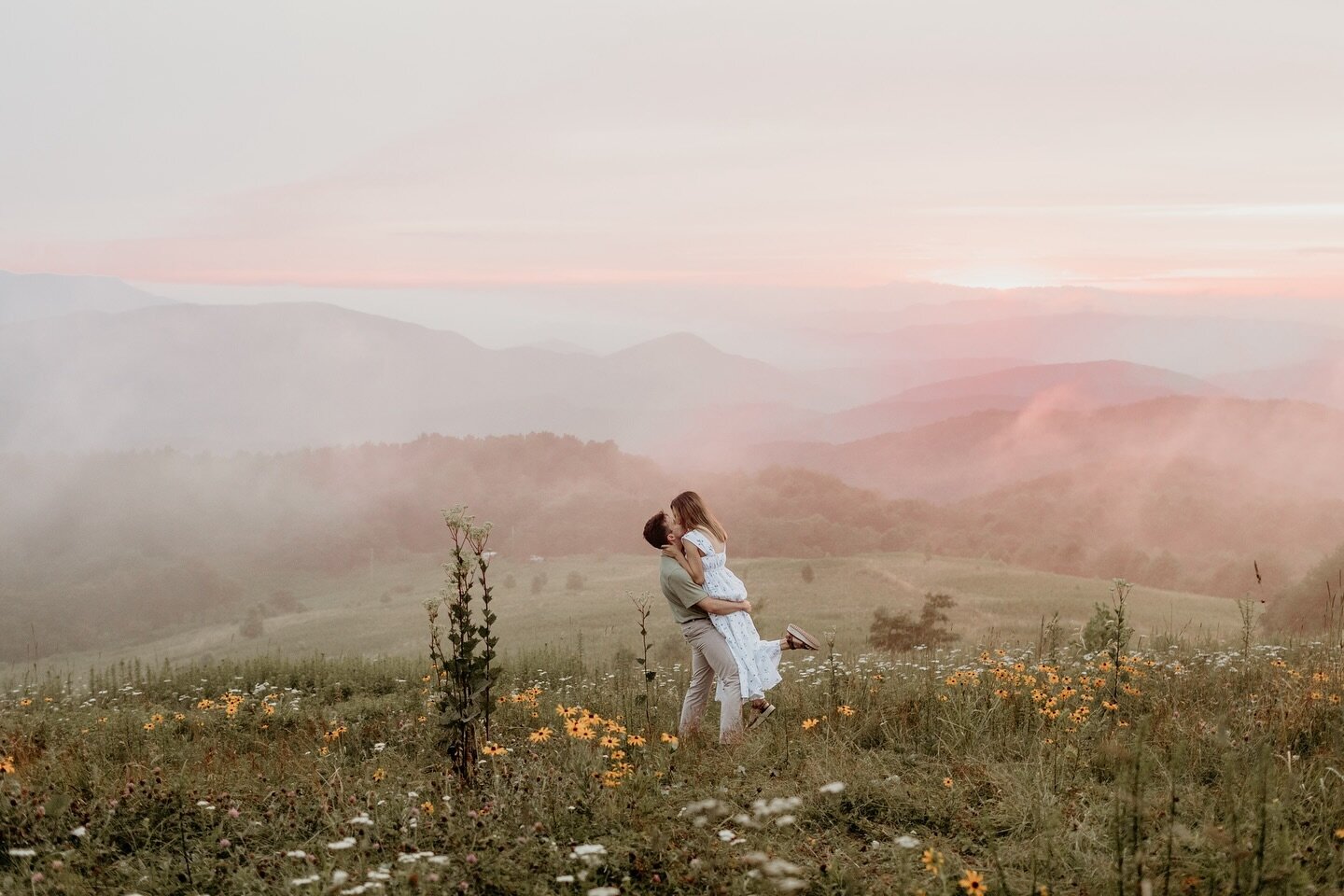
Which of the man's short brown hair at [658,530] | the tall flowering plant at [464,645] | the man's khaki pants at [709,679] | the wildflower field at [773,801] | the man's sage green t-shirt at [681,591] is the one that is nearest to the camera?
the wildflower field at [773,801]

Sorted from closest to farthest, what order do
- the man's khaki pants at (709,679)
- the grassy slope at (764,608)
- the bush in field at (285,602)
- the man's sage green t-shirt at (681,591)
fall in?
the man's khaki pants at (709,679) → the man's sage green t-shirt at (681,591) → the grassy slope at (764,608) → the bush in field at (285,602)

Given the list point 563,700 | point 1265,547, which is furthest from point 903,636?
point 1265,547

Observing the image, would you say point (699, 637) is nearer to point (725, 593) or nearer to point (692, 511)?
point (725, 593)

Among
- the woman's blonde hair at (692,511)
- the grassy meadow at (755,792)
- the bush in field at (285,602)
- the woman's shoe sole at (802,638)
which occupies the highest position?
the woman's blonde hair at (692,511)

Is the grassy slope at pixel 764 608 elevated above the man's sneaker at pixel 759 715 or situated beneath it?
situated beneath

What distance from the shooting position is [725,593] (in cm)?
794

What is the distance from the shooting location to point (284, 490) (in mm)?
153125

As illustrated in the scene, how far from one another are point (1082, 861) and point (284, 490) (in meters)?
162

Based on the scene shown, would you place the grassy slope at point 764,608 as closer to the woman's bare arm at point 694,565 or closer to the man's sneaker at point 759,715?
the man's sneaker at point 759,715

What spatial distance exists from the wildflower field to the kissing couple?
0.46 m

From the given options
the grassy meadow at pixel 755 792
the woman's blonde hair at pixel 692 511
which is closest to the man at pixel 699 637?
the woman's blonde hair at pixel 692 511

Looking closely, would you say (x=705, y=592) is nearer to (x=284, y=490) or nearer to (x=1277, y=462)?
(x=1277, y=462)

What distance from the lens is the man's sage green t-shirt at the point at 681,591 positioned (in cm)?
775

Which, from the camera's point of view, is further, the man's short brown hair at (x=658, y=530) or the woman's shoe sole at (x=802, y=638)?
the man's short brown hair at (x=658, y=530)
